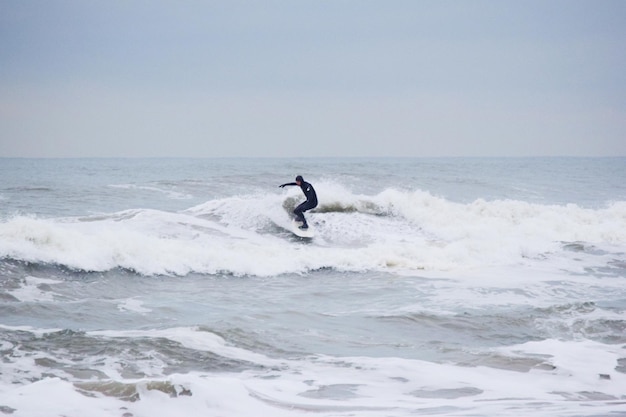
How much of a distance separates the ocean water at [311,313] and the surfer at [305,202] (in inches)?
19.8

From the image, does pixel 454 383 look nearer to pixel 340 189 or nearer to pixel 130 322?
pixel 130 322

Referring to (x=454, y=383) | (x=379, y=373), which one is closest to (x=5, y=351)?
(x=379, y=373)

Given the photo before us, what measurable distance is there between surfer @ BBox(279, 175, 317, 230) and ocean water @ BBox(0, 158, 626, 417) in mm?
504

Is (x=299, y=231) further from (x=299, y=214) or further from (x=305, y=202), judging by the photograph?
(x=305, y=202)

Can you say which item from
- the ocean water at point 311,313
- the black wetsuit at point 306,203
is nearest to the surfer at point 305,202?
the black wetsuit at point 306,203

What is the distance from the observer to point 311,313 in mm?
11703

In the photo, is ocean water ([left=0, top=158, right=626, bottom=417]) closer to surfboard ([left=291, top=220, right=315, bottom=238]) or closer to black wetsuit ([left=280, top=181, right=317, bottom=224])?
surfboard ([left=291, top=220, right=315, bottom=238])

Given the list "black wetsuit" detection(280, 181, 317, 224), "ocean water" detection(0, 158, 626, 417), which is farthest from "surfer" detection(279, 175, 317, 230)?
"ocean water" detection(0, 158, 626, 417)

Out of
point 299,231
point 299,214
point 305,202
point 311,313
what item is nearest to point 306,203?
point 305,202

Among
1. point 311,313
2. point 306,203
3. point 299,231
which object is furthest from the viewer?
point 306,203

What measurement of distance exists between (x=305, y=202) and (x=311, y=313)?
8.41 metres

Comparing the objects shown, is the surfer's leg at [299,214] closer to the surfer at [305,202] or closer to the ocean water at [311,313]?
the surfer at [305,202]

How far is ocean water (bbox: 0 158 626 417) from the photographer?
7.41m

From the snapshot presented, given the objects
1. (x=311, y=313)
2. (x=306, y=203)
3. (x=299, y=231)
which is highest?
(x=306, y=203)
